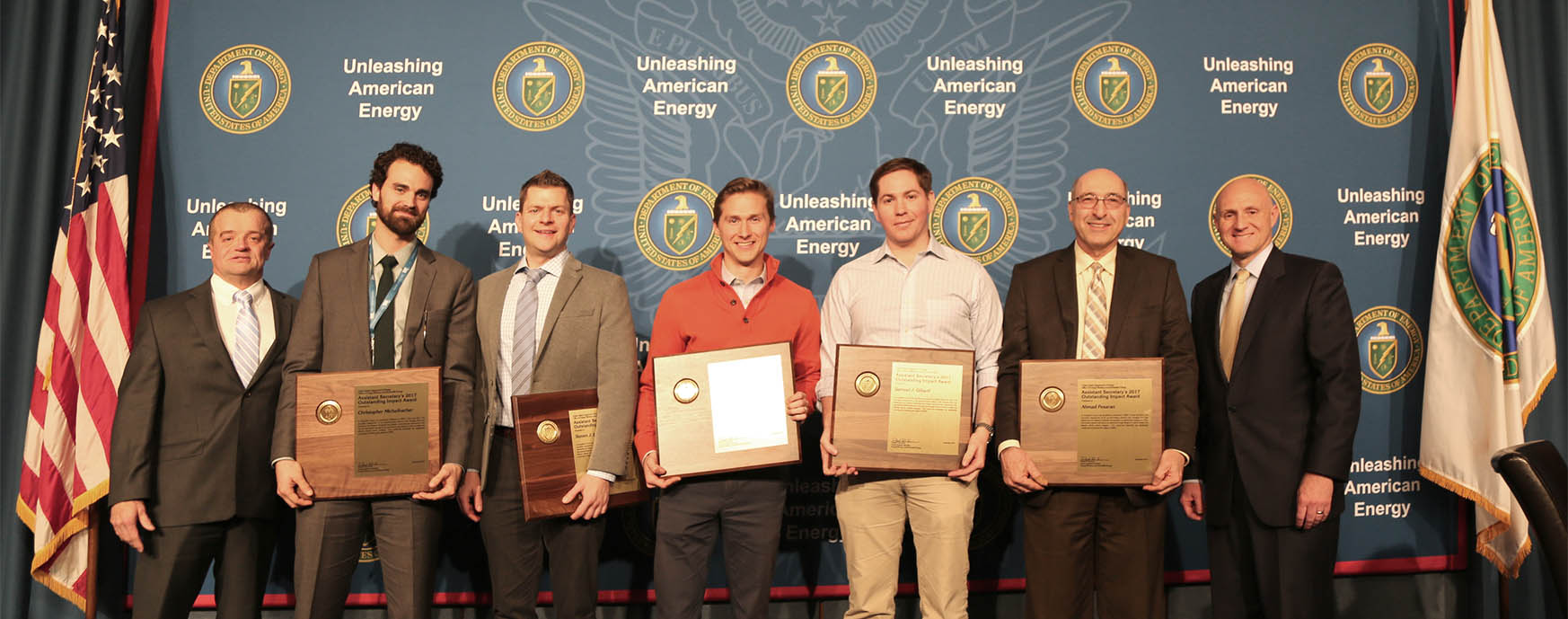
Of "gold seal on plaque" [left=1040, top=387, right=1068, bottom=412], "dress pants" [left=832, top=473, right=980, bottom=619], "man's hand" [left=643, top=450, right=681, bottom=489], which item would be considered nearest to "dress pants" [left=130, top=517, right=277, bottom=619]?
"man's hand" [left=643, top=450, right=681, bottom=489]

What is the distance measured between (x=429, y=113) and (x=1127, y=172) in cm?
345

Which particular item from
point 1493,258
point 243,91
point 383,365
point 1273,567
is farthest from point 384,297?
point 1493,258

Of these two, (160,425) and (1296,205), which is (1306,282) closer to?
(1296,205)

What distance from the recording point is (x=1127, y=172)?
4266mm

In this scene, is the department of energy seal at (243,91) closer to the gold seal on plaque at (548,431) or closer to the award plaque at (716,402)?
the gold seal on plaque at (548,431)

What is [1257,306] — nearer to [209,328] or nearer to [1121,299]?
[1121,299]

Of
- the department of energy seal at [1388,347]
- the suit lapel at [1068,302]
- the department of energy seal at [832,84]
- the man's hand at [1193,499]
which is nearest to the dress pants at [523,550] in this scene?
the suit lapel at [1068,302]

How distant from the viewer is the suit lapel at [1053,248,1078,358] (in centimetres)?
306

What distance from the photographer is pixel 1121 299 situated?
10.0ft

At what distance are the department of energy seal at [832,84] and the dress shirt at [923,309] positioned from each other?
4.08 ft

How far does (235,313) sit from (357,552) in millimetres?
1060

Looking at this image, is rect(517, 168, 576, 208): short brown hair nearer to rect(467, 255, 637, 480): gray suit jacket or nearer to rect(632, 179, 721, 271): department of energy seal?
rect(467, 255, 637, 480): gray suit jacket

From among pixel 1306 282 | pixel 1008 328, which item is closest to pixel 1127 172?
pixel 1306 282

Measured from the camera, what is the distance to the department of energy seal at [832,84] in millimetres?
4215
